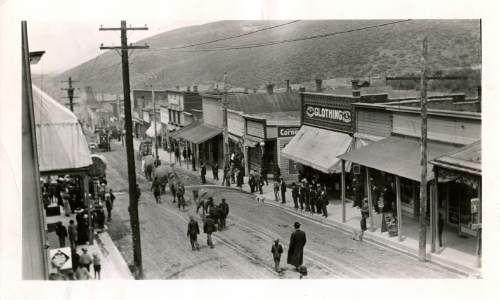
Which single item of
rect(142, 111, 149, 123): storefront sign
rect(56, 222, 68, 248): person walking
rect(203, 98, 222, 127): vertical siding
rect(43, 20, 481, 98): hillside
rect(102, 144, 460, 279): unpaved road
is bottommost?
rect(102, 144, 460, 279): unpaved road

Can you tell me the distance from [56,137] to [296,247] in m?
6.03

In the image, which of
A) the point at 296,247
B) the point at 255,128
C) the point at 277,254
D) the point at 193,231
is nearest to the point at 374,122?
the point at 296,247

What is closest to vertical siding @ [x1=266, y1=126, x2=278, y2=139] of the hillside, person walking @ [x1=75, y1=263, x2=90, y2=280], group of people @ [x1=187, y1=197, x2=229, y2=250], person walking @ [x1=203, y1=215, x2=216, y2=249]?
the hillside

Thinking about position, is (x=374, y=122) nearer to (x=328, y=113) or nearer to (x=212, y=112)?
(x=328, y=113)

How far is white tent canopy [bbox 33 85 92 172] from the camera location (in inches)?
451

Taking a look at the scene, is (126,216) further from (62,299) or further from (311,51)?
(311,51)

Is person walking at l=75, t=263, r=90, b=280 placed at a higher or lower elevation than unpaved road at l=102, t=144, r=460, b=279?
higher

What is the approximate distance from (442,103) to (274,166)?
897cm

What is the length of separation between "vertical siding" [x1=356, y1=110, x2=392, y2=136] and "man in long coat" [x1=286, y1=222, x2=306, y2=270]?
674cm

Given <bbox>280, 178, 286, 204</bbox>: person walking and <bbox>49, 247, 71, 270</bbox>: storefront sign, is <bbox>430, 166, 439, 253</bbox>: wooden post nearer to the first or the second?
<bbox>280, 178, 286, 204</bbox>: person walking

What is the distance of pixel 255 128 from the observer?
25312mm

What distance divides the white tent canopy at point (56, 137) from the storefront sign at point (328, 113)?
10042 mm
